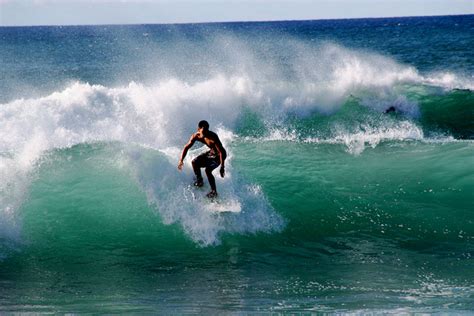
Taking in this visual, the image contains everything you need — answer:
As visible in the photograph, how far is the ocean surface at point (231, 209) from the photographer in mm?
9281

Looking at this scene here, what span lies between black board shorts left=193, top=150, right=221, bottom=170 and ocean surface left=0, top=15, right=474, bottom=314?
0.68 m

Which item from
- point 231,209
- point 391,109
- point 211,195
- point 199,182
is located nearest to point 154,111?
point 199,182

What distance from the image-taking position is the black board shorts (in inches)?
444

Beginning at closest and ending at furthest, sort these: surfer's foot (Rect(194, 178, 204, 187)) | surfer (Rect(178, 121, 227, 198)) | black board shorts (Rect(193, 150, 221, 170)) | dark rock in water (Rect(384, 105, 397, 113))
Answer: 1. surfer (Rect(178, 121, 227, 198))
2. black board shorts (Rect(193, 150, 221, 170))
3. surfer's foot (Rect(194, 178, 204, 187))
4. dark rock in water (Rect(384, 105, 397, 113))

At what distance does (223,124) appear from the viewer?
1934cm

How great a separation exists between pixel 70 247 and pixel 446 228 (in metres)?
6.96

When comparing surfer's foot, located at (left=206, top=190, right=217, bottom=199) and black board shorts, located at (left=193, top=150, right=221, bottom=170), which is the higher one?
black board shorts, located at (left=193, top=150, right=221, bottom=170)

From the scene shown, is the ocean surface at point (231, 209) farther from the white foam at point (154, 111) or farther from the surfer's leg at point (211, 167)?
the surfer's leg at point (211, 167)

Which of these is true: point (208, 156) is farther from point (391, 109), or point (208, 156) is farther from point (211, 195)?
point (391, 109)

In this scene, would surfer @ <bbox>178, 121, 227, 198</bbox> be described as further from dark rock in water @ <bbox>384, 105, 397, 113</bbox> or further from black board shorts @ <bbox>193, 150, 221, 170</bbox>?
dark rock in water @ <bbox>384, 105, 397, 113</bbox>

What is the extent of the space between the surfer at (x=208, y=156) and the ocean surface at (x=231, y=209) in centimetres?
41

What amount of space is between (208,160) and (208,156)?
74mm

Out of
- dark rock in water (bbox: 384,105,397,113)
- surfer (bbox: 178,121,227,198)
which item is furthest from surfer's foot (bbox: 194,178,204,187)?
dark rock in water (bbox: 384,105,397,113)

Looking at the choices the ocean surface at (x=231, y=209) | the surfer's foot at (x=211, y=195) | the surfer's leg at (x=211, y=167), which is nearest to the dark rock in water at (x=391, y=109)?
the ocean surface at (x=231, y=209)
